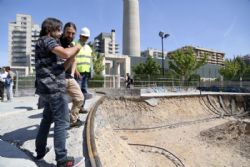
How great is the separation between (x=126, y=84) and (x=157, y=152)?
18315mm

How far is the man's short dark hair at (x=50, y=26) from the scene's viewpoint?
3.09 m

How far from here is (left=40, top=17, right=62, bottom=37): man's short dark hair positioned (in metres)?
3.09

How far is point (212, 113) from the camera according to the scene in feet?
56.4

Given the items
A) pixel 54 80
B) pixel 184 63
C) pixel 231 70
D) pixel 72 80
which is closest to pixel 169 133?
pixel 72 80

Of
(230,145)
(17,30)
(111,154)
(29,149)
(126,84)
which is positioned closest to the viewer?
(29,149)

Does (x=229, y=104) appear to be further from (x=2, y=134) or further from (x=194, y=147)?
(x=2, y=134)

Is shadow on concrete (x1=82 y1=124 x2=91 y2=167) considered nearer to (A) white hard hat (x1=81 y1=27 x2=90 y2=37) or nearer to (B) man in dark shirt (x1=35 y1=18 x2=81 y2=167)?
(B) man in dark shirt (x1=35 y1=18 x2=81 y2=167)

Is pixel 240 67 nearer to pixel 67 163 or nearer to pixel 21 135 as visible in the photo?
pixel 21 135

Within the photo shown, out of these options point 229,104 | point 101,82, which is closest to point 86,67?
point 229,104

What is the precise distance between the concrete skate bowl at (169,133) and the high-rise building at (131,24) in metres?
56.0

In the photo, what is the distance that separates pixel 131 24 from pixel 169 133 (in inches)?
2462

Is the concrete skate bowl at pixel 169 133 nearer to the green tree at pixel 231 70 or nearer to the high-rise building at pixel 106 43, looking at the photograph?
the green tree at pixel 231 70

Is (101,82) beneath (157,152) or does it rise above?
above

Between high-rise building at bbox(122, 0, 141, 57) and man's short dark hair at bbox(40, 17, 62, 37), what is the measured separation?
229ft
